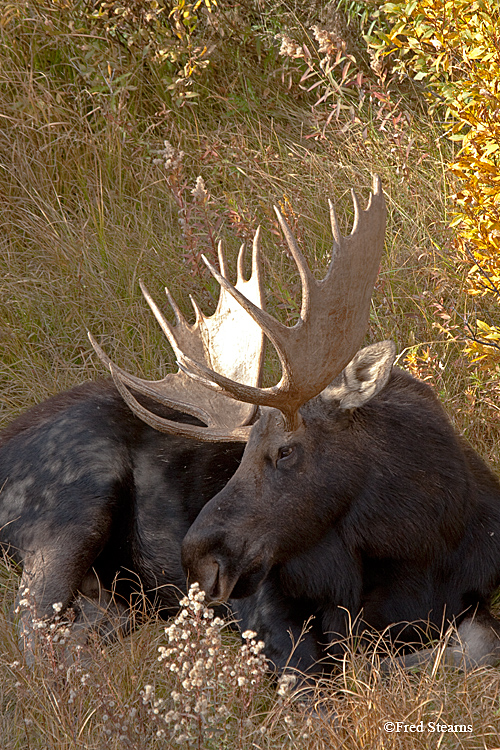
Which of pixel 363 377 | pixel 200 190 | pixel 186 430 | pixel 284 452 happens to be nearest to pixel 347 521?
pixel 284 452

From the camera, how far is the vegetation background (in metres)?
4.17

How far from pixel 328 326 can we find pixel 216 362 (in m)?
0.94

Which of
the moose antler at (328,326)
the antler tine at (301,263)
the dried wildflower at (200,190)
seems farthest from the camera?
the dried wildflower at (200,190)

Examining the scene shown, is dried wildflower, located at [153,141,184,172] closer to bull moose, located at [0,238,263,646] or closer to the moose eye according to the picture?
bull moose, located at [0,238,263,646]

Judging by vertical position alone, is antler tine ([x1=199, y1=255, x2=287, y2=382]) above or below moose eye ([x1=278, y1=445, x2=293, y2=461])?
above

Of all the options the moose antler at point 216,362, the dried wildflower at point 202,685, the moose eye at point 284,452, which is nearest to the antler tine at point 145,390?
the moose antler at point 216,362

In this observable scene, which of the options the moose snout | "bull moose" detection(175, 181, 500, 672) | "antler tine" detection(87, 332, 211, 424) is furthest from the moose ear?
the moose snout

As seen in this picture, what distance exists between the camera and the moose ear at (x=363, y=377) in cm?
324

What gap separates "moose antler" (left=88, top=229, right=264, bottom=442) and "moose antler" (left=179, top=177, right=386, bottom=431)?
0.39m

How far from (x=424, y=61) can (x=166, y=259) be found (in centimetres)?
188

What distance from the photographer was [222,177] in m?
5.90

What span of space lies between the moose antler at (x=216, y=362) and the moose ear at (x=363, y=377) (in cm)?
41

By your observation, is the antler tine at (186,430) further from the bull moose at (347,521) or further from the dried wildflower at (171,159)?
the dried wildflower at (171,159)

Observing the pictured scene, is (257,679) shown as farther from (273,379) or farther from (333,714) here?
(273,379)
